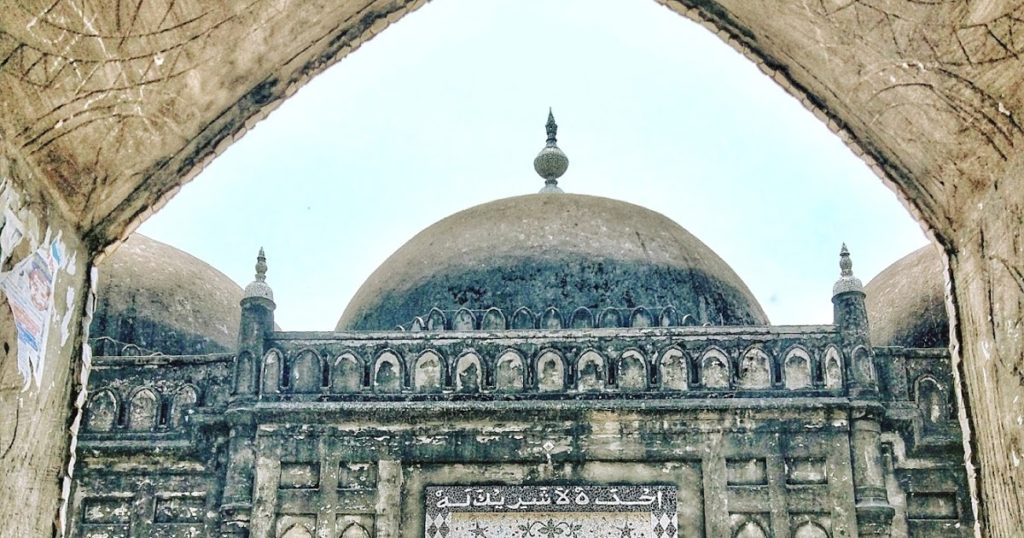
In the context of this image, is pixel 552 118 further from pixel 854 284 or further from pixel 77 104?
pixel 77 104

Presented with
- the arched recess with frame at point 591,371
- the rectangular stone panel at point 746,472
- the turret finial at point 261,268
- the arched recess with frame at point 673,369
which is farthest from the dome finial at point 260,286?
the rectangular stone panel at point 746,472

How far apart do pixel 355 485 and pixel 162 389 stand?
2.03m

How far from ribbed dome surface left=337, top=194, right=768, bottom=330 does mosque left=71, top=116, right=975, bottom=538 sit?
66.7 inches

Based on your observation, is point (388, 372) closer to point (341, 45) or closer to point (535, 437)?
point (535, 437)

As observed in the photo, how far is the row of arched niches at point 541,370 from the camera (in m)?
9.65

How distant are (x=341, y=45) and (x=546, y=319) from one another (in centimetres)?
770

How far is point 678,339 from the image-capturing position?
982 cm

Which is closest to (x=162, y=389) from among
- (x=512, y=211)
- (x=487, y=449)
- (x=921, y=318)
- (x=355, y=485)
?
(x=355, y=485)

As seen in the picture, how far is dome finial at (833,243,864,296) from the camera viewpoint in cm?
1005

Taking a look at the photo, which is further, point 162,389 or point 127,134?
point 162,389

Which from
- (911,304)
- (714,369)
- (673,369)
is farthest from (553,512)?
(911,304)

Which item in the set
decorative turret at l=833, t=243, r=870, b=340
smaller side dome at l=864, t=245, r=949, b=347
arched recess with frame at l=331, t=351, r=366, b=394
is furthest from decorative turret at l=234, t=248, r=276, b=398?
smaller side dome at l=864, t=245, r=949, b=347

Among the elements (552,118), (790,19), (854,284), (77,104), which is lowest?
(77,104)

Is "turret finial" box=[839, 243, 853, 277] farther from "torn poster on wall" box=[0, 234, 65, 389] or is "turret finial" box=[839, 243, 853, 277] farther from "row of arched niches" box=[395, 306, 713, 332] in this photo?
"torn poster on wall" box=[0, 234, 65, 389]
